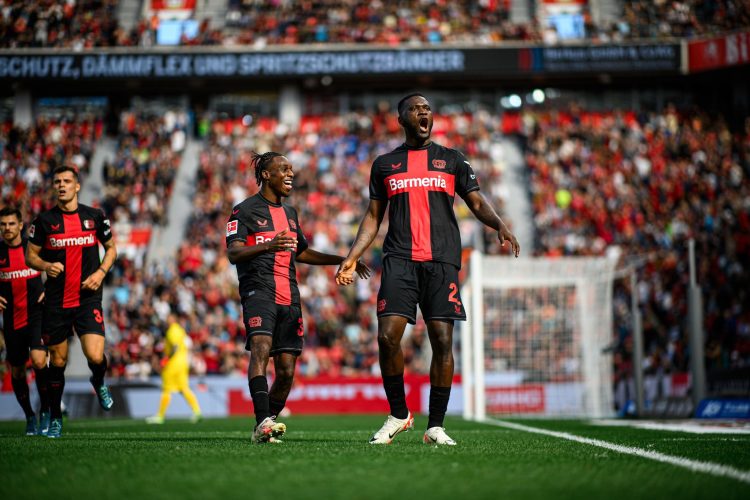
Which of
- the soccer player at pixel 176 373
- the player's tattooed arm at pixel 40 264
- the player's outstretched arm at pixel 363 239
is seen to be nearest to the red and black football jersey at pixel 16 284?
the player's tattooed arm at pixel 40 264

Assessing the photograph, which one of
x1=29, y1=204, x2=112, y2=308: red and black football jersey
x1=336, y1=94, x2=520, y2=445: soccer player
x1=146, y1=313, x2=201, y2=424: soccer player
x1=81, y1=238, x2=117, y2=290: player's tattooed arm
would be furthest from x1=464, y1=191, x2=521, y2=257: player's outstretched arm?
x1=146, y1=313, x2=201, y2=424: soccer player

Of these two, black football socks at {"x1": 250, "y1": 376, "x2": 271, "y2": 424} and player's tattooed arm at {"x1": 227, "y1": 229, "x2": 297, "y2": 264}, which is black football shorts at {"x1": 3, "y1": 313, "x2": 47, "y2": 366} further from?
black football socks at {"x1": 250, "y1": 376, "x2": 271, "y2": 424}

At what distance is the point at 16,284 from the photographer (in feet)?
35.6

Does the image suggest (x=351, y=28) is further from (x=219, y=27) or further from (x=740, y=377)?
(x=740, y=377)

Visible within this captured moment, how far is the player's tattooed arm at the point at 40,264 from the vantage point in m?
9.02

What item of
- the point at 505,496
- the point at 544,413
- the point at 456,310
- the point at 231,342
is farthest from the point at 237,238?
the point at 231,342

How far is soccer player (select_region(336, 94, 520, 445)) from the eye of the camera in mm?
7289

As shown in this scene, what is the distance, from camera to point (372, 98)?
37.2 meters

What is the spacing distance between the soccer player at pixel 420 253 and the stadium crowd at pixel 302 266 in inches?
642

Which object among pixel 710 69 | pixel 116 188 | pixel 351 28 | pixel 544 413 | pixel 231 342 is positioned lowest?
pixel 544 413

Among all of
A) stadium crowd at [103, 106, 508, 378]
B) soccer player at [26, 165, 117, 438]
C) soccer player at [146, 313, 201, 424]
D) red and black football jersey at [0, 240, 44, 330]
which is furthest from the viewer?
stadium crowd at [103, 106, 508, 378]

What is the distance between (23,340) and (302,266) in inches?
656

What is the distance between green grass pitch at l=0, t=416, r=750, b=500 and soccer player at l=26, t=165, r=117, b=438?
213cm

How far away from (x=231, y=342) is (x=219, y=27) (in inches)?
651
